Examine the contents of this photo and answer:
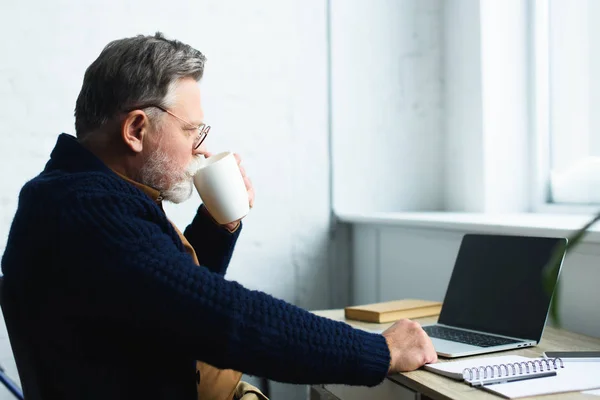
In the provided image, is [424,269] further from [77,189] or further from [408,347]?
[77,189]

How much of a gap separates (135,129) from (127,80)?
0.27 ft

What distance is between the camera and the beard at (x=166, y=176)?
3.93 feet

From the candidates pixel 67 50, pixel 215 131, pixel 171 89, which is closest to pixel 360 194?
pixel 215 131

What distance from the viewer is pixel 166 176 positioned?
1217mm

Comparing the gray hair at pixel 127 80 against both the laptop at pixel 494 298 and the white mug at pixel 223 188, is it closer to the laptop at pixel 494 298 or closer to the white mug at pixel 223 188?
the white mug at pixel 223 188

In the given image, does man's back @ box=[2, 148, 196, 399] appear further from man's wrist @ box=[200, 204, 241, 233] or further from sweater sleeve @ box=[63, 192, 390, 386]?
man's wrist @ box=[200, 204, 241, 233]

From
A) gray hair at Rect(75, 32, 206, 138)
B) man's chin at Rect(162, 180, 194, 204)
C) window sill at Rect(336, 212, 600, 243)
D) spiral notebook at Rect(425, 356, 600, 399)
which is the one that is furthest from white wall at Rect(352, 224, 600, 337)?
gray hair at Rect(75, 32, 206, 138)

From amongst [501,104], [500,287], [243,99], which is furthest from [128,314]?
[501,104]

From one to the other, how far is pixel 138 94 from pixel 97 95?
0.23 ft

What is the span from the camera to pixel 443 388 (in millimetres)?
967

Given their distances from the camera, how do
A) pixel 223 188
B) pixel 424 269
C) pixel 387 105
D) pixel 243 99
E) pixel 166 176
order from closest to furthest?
1. pixel 166 176
2. pixel 223 188
3. pixel 424 269
4. pixel 243 99
5. pixel 387 105

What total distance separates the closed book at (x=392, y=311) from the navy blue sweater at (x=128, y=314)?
481 mm

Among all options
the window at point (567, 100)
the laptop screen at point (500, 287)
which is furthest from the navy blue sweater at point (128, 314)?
the window at point (567, 100)

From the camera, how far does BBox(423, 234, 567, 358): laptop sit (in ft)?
4.10
